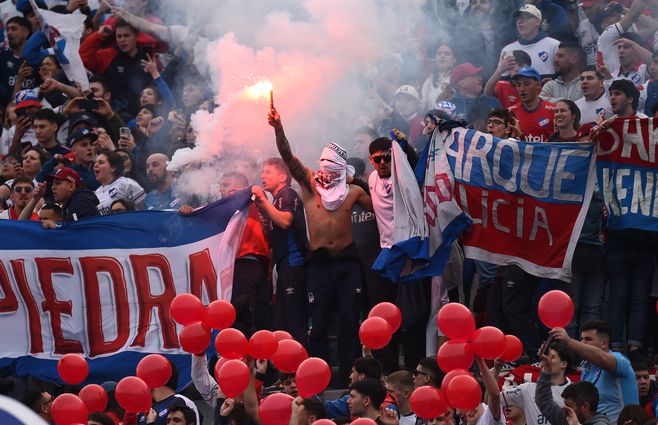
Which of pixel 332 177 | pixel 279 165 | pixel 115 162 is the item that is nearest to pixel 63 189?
pixel 115 162

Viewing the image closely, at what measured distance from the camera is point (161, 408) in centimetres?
882

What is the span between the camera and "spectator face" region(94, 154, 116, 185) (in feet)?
40.5

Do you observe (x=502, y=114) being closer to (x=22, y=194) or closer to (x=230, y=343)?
(x=230, y=343)

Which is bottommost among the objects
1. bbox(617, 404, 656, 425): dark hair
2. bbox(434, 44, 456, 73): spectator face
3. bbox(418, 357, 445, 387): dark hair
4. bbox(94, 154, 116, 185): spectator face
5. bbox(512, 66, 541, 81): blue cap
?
bbox(418, 357, 445, 387): dark hair

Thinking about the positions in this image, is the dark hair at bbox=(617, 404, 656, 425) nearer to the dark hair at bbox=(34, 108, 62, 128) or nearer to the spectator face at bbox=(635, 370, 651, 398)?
the spectator face at bbox=(635, 370, 651, 398)

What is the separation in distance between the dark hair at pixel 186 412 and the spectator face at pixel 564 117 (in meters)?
3.93

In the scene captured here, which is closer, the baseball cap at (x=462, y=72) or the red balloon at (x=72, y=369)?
the red balloon at (x=72, y=369)

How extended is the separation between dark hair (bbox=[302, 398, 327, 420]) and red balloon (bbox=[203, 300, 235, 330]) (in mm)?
919

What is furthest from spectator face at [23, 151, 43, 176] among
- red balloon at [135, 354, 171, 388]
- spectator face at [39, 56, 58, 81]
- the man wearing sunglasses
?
red balloon at [135, 354, 171, 388]

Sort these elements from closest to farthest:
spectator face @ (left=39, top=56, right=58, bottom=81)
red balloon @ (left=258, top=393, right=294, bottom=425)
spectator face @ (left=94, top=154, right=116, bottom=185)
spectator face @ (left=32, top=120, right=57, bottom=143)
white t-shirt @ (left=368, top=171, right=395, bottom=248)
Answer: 1. red balloon @ (left=258, top=393, right=294, bottom=425)
2. white t-shirt @ (left=368, top=171, right=395, bottom=248)
3. spectator face @ (left=94, top=154, right=116, bottom=185)
4. spectator face @ (left=32, top=120, right=57, bottom=143)
5. spectator face @ (left=39, top=56, right=58, bottom=81)

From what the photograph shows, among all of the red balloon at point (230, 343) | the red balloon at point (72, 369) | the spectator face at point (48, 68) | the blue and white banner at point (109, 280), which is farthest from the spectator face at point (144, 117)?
the red balloon at point (230, 343)

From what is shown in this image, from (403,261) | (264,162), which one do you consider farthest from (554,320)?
(264,162)

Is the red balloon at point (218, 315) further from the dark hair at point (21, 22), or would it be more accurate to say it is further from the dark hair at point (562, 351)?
the dark hair at point (21, 22)

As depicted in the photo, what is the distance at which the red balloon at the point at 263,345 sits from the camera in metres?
8.41
